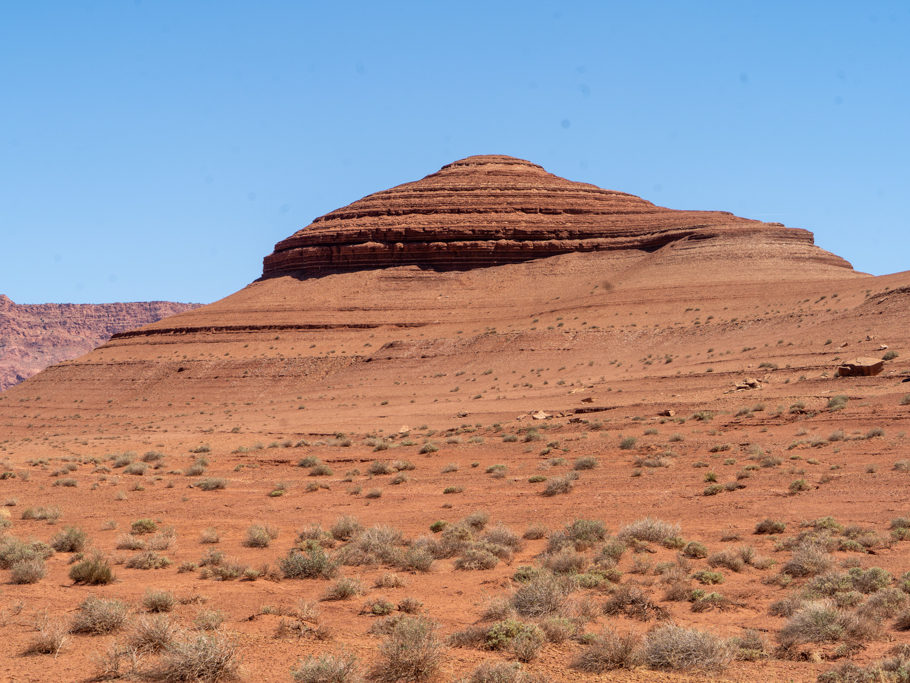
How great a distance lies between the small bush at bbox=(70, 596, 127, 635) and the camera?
8.72 m

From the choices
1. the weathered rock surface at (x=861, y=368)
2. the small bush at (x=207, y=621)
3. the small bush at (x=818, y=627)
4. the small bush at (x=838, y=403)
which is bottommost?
the small bush at (x=207, y=621)

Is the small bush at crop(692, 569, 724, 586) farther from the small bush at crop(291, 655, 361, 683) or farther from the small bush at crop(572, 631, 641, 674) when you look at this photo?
the small bush at crop(291, 655, 361, 683)

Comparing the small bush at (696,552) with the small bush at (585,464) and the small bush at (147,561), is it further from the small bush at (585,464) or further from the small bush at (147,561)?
the small bush at (585,464)

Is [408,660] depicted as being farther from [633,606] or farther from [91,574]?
[91,574]

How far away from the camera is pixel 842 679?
263 inches

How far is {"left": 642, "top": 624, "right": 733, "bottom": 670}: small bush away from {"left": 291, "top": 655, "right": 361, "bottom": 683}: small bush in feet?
8.35

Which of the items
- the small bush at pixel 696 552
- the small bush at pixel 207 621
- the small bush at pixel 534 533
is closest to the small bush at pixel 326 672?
the small bush at pixel 207 621

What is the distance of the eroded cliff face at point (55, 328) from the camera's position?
18125 centimetres

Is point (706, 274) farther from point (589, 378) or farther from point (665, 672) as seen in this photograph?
point (665, 672)

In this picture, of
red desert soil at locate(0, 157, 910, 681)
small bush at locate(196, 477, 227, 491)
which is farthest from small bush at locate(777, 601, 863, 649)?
small bush at locate(196, 477, 227, 491)

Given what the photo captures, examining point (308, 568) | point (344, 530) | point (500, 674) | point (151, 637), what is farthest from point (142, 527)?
point (500, 674)

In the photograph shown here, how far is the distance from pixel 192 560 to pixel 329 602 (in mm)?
3740

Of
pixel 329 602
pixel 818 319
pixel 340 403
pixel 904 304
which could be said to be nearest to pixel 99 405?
pixel 340 403

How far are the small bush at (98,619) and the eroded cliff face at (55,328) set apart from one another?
182123 millimetres
